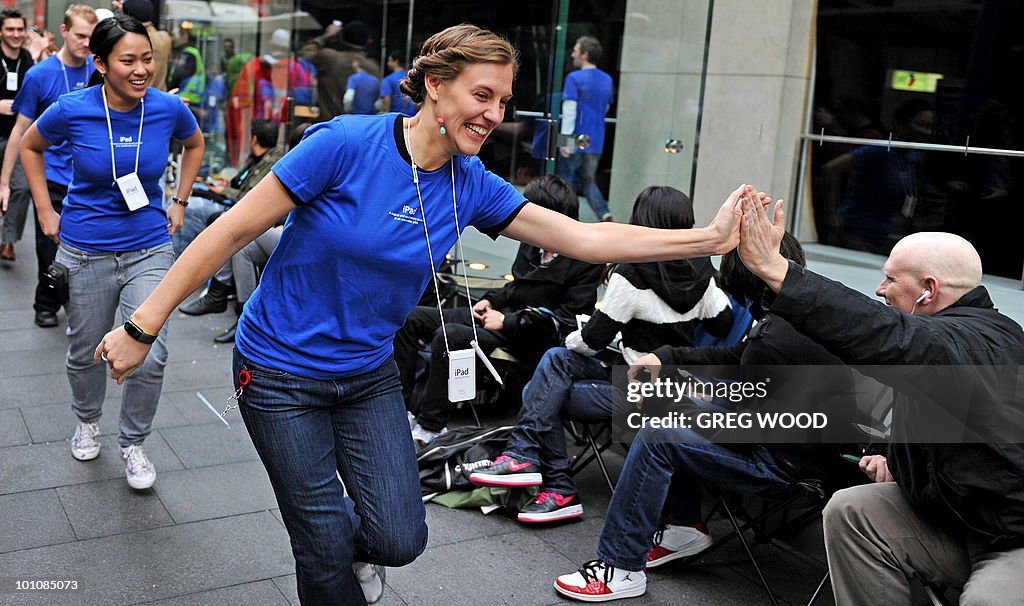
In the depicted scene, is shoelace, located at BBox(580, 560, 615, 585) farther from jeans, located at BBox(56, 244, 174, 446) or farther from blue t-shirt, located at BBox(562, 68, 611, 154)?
blue t-shirt, located at BBox(562, 68, 611, 154)

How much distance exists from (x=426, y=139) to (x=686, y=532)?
83.8 inches

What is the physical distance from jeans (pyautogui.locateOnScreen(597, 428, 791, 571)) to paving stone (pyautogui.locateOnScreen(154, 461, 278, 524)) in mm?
1589

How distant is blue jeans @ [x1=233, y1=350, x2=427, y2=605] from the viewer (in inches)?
111

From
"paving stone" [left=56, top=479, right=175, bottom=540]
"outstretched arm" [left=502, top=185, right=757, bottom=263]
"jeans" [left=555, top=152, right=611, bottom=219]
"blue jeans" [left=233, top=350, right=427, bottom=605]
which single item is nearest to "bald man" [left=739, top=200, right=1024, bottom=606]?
"outstretched arm" [left=502, top=185, right=757, bottom=263]

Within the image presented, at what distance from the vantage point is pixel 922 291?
313 centimetres

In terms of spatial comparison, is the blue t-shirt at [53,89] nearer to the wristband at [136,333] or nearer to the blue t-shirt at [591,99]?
the blue t-shirt at [591,99]

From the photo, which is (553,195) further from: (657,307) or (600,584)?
(600,584)


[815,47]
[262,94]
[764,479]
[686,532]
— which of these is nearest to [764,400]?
[764,479]

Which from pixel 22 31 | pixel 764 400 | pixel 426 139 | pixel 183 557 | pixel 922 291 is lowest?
pixel 183 557

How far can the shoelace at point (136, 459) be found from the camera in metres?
4.64

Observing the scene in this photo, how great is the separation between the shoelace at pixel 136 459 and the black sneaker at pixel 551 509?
65.9 inches

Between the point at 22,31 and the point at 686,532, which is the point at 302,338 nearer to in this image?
the point at 686,532

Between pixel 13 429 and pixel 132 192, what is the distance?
1.58 m

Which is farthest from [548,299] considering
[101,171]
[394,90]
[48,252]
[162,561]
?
[394,90]
